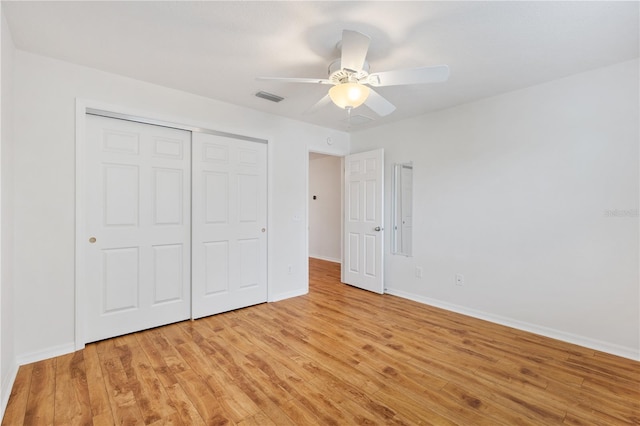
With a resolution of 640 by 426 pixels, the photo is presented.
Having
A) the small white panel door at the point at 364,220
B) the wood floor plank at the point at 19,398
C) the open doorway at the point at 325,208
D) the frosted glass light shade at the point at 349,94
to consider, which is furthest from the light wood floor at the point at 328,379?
the open doorway at the point at 325,208

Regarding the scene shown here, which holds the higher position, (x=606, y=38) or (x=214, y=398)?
(x=606, y=38)

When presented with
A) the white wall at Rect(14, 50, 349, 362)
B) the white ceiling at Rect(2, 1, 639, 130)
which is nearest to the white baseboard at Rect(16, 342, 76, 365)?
the white wall at Rect(14, 50, 349, 362)

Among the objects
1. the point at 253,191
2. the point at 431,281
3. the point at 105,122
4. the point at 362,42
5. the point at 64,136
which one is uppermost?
the point at 362,42

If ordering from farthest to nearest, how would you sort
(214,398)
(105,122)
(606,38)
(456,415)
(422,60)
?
(105,122) → (422,60) → (606,38) → (214,398) → (456,415)

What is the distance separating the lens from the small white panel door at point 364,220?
4203mm

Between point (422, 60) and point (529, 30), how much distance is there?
71 centimetres

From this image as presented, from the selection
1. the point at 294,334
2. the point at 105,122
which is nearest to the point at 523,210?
the point at 294,334

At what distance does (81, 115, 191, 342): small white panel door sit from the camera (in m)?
2.66

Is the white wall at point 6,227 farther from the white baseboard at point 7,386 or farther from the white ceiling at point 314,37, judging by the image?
the white ceiling at point 314,37

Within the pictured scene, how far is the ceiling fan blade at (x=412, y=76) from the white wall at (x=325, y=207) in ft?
15.2

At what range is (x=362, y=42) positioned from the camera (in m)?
1.77

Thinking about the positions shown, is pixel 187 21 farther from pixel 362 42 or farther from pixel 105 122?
pixel 105 122

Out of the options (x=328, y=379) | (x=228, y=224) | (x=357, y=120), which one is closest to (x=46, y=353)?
(x=228, y=224)

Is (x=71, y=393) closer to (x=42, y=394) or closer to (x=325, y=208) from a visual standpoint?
(x=42, y=394)
